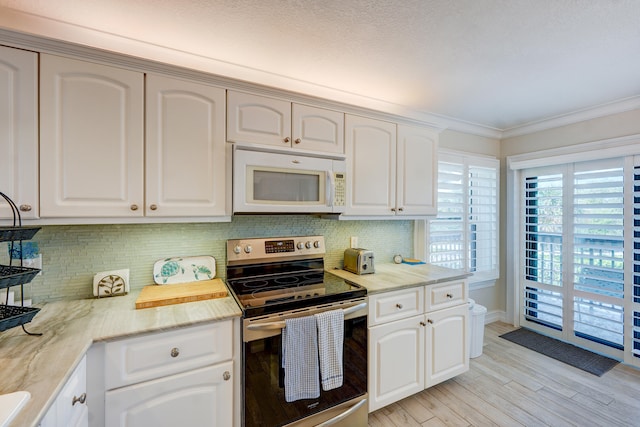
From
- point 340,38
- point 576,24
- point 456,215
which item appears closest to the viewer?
point 576,24

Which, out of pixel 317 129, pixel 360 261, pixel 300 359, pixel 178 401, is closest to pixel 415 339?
pixel 360 261

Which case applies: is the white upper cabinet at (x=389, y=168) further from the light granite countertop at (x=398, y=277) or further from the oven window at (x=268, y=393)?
the oven window at (x=268, y=393)

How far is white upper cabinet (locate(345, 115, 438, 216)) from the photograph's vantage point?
2.16 m

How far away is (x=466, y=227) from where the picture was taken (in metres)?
3.22

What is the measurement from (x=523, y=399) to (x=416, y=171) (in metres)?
1.96

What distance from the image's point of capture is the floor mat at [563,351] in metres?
2.62

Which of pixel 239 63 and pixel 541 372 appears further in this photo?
pixel 541 372

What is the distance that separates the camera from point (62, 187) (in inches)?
53.6

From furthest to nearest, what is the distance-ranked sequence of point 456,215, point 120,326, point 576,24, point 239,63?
point 456,215 < point 239,63 < point 576,24 < point 120,326

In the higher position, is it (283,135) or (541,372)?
(283,135)

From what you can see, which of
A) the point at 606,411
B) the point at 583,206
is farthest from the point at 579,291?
the point at 606,411

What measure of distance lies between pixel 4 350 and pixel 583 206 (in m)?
4.36

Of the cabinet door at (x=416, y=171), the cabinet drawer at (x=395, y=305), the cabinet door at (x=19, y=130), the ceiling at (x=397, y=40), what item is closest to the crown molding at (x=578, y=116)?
the ceiling at (x=397, y=40)

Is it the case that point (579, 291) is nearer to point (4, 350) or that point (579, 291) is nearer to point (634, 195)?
point (634, 195)
